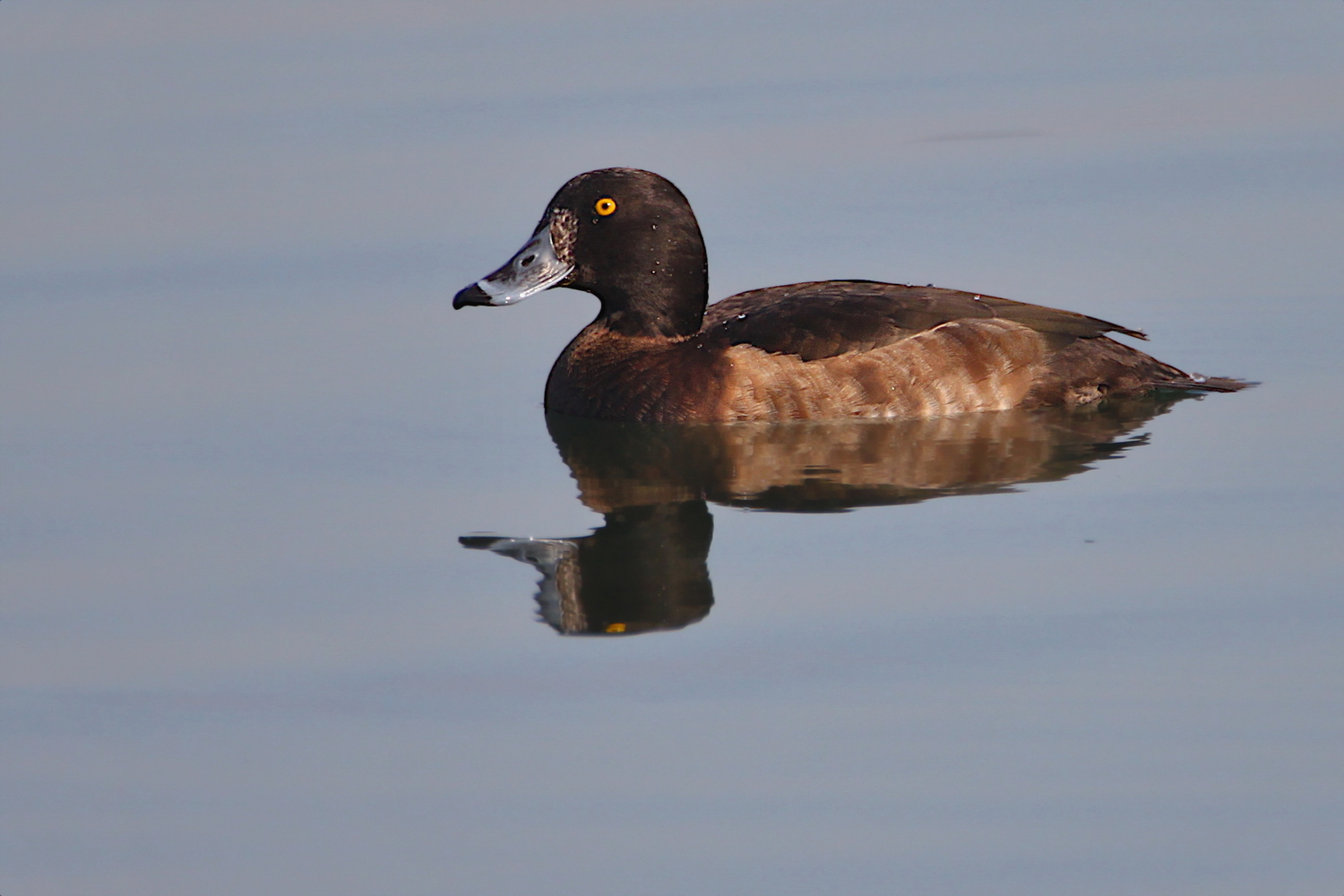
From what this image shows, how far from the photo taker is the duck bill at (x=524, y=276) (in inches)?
365

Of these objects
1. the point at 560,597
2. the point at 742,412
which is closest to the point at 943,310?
the point at 742,412

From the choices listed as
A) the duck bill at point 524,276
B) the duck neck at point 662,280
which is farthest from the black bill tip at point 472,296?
the duck neck at point 662,280

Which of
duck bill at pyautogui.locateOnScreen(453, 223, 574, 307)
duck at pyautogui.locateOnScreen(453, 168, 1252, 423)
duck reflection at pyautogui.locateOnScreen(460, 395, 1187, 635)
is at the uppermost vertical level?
duck bill at pyautogui.locateOnScreen(453, 223, 574, 307)

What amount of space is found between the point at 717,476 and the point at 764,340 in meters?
1.02

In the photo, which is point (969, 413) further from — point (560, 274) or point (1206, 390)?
point (560, 274)

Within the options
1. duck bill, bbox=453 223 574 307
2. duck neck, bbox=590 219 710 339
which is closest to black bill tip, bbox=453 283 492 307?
duck bill, bbox=453 223 574 307

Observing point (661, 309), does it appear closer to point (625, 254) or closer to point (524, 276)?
point (625, 254)

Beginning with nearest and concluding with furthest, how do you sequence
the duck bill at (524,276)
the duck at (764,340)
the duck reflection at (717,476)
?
the duck reflection at (717,476), the duck at (764,340), the duck bill at (524,276)

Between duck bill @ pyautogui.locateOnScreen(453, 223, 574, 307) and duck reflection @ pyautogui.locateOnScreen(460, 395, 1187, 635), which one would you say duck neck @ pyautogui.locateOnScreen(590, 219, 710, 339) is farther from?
duck reflection @ pyautogui.locateOnScreen(460, 395, 1187, 635)

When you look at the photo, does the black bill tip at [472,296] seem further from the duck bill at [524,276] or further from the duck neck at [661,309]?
the duck neck at [661,309]

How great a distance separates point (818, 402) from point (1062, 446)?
3.70 feet

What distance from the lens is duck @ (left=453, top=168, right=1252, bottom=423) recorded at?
882 cm

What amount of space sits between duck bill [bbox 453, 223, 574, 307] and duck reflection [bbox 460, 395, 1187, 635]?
0.64 m

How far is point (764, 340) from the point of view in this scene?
8836 mm
